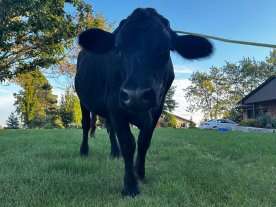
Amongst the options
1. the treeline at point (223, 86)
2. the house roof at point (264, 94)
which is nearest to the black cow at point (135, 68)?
the house roof at point (264, 94)

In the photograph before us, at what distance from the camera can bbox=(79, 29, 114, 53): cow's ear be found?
396 cm

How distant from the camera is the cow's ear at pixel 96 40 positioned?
396 centimetres

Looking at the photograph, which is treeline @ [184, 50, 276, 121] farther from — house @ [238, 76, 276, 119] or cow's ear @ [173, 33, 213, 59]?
cow's ear @ [173, 33, 213, 59]

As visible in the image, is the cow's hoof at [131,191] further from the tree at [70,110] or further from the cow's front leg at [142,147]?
the tree at [70,110]

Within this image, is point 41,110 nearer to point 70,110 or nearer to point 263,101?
point 70,110

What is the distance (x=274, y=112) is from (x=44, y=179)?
141ft

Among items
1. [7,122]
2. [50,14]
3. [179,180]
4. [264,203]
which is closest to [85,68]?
[179,180]

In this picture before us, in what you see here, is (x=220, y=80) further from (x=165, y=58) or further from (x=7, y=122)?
(x=165, y=58)

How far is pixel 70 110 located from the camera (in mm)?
40844

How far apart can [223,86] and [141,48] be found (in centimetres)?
6739

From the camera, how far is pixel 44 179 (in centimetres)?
423

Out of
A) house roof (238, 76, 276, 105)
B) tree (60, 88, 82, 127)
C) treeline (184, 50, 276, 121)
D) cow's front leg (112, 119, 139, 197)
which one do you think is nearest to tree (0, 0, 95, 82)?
cow's front leg (112, 119, 139, 197)

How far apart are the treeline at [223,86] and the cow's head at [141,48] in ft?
214

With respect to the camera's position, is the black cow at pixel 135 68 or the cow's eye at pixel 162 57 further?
the cow's eye at pixel 162 57
